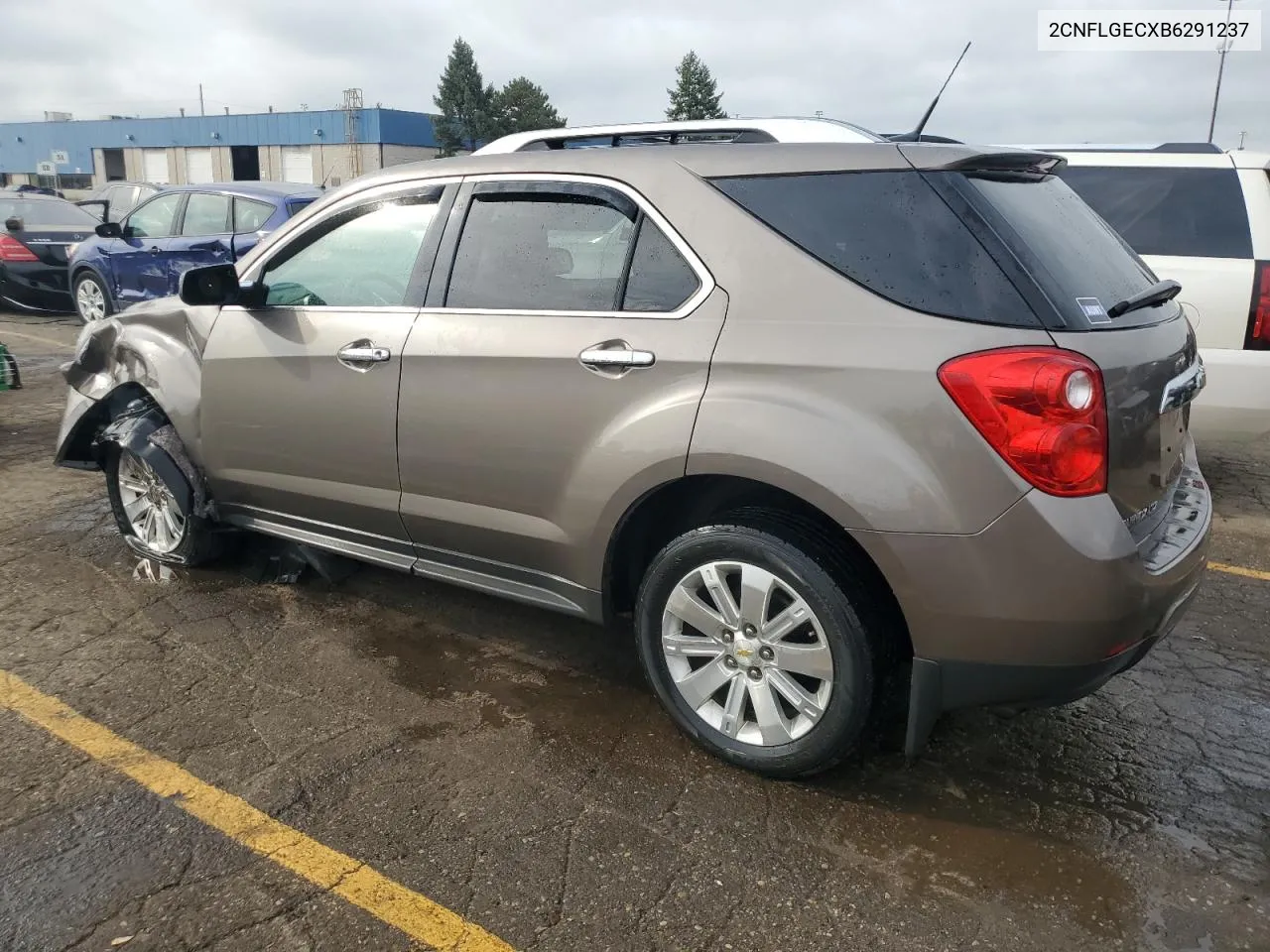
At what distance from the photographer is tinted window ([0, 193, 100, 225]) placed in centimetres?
1300

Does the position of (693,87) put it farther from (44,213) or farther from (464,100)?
(44,213)

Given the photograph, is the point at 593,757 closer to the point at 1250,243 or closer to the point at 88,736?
the point at 88,736

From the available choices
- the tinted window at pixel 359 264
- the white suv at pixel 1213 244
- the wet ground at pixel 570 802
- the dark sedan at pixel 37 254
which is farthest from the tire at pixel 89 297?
the white suv at pixel 1213 244

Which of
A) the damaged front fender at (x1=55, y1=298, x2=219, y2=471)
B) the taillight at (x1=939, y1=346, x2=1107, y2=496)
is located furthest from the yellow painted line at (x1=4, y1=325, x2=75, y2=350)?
the taillight at (x1=939, y1=346, x2=1107, y2=496)

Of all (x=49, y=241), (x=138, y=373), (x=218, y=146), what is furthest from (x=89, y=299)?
(x=218, y=146)

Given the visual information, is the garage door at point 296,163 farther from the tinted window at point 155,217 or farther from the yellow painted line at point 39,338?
the tinted window at point 155,217

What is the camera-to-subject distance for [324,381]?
11.6 ft

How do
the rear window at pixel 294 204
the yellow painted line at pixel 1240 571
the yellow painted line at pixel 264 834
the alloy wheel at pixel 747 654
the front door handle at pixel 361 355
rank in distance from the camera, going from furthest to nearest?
the rear window at pixel 294 204
the yellow painted line at pixel 1240 571
the front door handle at pixel 361 355
the alloy wheel at pixel 747 654
the yellow painted line at pixel 264 834

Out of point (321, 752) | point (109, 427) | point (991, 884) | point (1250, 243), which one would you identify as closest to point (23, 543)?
point (109, 427)

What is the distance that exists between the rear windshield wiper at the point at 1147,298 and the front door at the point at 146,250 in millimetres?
9588

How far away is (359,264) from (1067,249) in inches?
93.3

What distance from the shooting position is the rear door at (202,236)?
31.1ft

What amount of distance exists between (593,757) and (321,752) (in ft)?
2.70

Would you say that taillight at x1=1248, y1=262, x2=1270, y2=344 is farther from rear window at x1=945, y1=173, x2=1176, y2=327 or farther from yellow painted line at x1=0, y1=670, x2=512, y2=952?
yellow painted line at x1=0, y1=670, x2=512, y2=952
